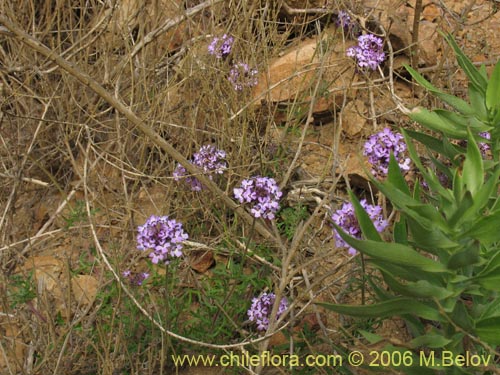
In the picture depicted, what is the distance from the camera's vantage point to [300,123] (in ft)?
13.7

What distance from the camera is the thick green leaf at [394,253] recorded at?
2.18 m

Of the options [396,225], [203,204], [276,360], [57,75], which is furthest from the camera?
[57,75]

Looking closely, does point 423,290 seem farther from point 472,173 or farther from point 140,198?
point 140,198

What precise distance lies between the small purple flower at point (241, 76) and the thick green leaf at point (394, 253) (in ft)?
5.77

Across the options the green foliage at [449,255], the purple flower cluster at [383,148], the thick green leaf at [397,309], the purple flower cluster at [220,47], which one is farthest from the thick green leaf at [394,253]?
the purple flower cluster at [220,47]

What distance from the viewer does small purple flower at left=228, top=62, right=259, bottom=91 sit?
3.79m

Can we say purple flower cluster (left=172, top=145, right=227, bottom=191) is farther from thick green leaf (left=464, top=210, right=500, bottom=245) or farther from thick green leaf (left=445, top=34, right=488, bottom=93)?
thick green leaf (left=464, top=210, right=500, bottom=245)

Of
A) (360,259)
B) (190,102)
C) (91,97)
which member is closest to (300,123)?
(190,102)

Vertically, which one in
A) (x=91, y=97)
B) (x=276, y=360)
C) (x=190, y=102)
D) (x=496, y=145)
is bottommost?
(x=276, y=360)

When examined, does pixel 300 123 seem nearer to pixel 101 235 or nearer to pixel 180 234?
pixel 101 235

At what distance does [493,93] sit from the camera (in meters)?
2.62

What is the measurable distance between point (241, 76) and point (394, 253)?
6.14ft

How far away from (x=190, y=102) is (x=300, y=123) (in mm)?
703

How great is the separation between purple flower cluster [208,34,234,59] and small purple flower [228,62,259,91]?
0.10m
